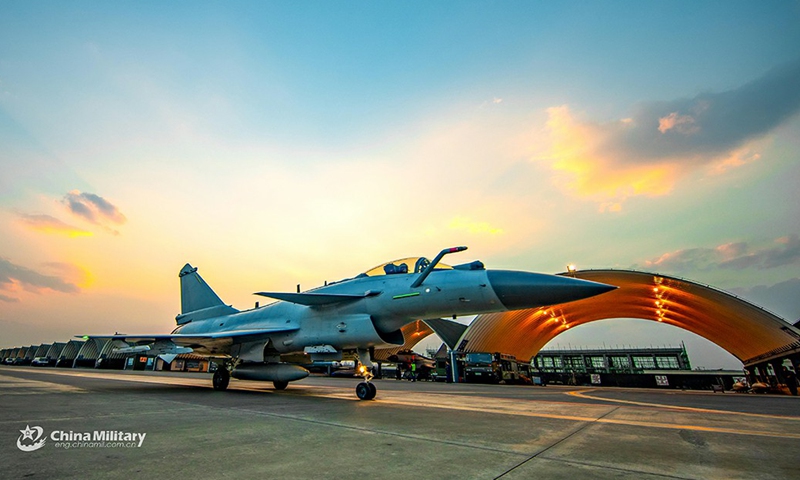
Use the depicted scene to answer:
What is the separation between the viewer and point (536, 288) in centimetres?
638

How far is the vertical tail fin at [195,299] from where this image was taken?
1404 centimetres

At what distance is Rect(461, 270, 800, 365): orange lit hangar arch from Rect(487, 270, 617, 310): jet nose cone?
21528mm

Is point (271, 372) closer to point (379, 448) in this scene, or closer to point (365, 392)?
point (365, 392)


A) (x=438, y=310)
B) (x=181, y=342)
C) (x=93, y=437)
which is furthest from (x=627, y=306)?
(x=93, y=437)

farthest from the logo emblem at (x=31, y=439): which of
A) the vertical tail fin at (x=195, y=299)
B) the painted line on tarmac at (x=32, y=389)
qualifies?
the vertical tail fin at (x=195, y=299)

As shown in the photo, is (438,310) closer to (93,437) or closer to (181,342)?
(93,437)

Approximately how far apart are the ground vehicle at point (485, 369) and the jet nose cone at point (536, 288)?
29628mm

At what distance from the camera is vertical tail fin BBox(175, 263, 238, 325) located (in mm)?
14039

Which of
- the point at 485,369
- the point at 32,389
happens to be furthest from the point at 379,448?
the point at 485,369

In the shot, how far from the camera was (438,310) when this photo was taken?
24.4 feet

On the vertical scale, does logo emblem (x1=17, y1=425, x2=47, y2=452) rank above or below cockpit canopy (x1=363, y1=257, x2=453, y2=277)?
below

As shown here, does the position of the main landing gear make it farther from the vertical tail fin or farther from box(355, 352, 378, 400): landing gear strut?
the vertical tail fin

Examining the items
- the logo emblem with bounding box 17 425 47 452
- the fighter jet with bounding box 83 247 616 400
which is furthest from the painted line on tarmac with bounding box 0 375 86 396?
the logo emblem with bounding box 17 425 47 452

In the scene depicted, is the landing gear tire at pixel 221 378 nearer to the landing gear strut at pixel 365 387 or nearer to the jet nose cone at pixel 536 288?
the landing gear strut at pixel 365 387
